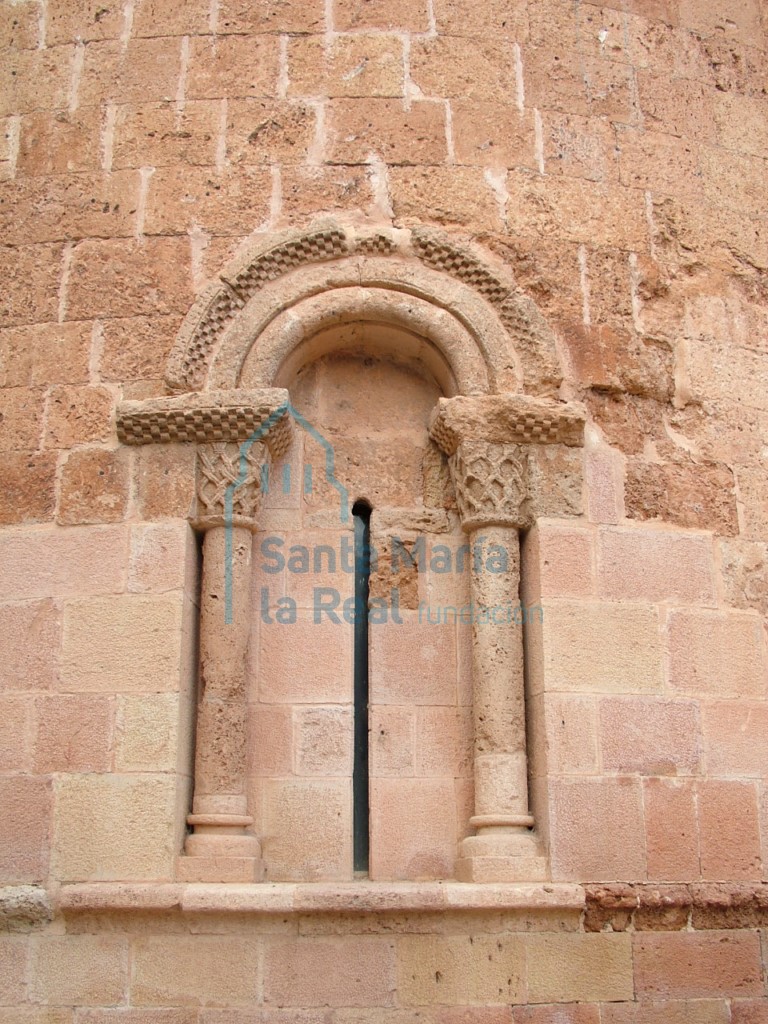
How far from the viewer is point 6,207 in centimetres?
550

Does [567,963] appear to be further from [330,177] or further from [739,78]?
[739,78]

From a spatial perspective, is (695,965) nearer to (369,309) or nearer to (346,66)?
(369,309)

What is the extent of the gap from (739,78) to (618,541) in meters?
2.74

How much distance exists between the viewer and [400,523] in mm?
5305

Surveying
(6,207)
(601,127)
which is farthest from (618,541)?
(6,207)

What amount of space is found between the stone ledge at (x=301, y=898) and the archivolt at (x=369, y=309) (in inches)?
85.1

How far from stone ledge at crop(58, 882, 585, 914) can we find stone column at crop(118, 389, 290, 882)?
21cm

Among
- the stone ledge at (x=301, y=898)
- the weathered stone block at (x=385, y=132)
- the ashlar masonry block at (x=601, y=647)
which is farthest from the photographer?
the weathered stone block at (x=385, y=132)

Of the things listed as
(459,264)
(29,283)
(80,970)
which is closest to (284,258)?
(459,264)

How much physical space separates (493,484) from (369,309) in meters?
1.00

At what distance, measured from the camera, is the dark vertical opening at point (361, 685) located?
4.98 metres

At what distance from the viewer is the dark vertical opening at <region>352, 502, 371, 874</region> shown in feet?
16.3

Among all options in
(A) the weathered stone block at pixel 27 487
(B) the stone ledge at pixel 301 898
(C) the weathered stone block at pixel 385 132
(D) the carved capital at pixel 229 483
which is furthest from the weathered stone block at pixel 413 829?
(C) the weathered stone block at pixel 385 132

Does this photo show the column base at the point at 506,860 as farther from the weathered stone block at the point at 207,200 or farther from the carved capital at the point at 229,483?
the weathered stone block at the point at 207,200
